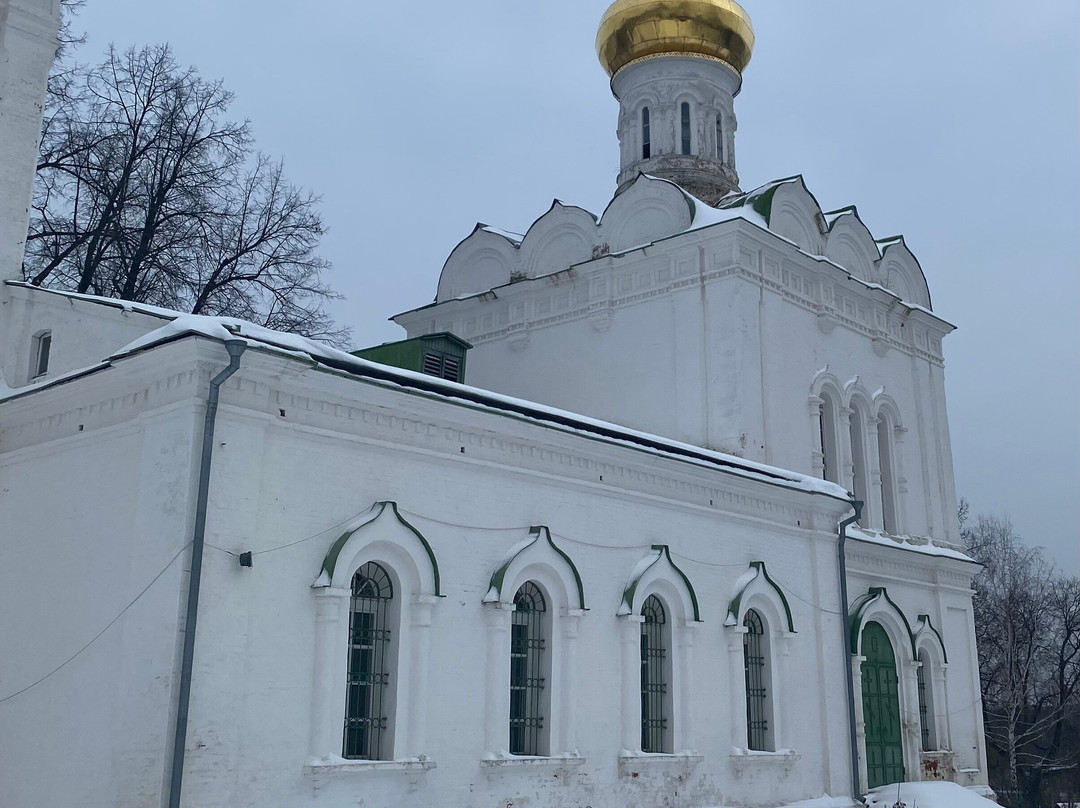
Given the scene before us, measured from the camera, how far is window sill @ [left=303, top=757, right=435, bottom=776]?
25.7 feet

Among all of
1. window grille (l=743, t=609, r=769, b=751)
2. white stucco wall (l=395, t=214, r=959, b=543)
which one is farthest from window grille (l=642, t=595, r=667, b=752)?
white stucco wall (l=395, t=214, r=959, b=543)

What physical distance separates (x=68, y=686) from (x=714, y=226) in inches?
378

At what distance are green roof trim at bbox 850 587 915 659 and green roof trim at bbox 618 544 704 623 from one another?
2.94m

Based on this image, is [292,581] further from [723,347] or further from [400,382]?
[723,347]

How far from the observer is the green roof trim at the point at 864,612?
521 inches

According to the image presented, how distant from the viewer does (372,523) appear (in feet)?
27.9

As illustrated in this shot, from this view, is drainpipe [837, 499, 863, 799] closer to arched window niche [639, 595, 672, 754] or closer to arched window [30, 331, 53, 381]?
arched window niche [639, 595, 672, 754]

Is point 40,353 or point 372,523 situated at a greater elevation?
point 40,353

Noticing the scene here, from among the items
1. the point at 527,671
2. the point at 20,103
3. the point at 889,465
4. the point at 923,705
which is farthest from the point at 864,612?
the point at 20,103

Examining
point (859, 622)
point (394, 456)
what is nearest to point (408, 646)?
point (394, 456)

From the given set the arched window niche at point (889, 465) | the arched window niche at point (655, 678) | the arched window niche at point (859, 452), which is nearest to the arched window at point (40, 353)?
the arched window niche at point (655, 678)

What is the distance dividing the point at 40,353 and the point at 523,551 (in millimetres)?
4490

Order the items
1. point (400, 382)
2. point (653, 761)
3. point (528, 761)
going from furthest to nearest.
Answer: point (653, 761)
point (528, 761)
point (400, 382)

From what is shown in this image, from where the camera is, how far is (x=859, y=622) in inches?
525
